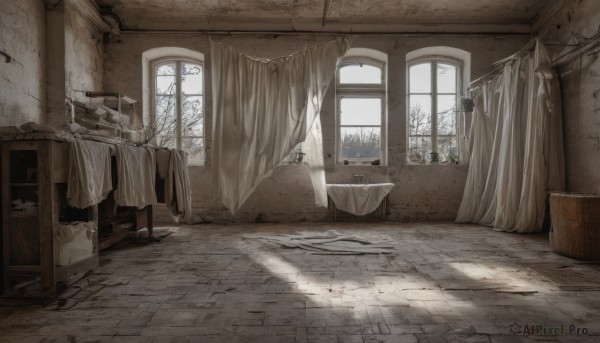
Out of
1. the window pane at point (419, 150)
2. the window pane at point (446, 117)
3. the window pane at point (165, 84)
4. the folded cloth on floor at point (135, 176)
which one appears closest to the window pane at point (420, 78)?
the window pane at point (446, 117)

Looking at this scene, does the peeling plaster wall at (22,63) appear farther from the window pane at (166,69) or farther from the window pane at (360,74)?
the window pane at (360,74)

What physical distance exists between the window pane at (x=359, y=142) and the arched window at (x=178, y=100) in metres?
2.67

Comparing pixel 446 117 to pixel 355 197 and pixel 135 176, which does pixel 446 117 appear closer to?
pixel 355 197

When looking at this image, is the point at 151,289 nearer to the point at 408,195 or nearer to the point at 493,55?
the point at 408,195

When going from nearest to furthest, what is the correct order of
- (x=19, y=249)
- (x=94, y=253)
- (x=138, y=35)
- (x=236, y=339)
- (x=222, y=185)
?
(x=236, y=339) < (x=19, y=249) < (x=94, y=253) < (x=222, y=185) < (x=138, y=35)

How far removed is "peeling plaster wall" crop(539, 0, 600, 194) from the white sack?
5839 millimetres

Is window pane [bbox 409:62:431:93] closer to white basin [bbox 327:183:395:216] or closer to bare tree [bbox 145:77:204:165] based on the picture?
white basin [bbox 327:183:395:216]

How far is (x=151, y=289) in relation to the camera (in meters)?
2.81

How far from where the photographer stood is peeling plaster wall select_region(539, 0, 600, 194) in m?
4.62

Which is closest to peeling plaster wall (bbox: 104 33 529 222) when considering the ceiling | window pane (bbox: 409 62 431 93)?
the ceiling

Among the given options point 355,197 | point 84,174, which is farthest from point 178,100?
point 84,174

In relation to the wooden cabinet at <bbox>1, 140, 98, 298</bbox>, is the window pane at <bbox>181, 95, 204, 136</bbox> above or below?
above

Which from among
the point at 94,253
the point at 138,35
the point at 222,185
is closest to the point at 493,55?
the point at 222,185

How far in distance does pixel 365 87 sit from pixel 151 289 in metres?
5.31
